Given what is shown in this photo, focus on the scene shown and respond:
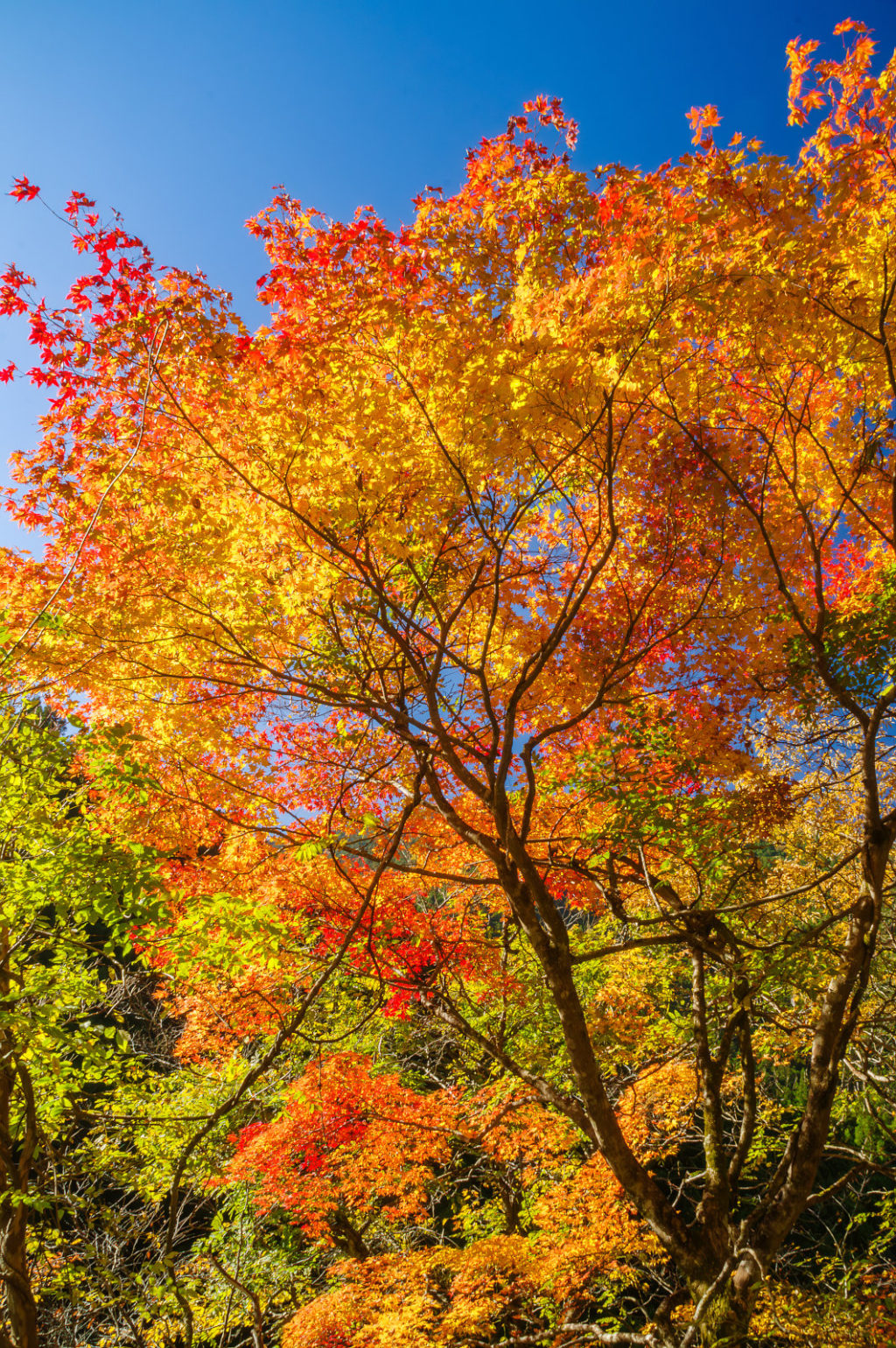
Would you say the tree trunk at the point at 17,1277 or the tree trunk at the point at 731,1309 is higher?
the tree trunk at the point at 17,1277

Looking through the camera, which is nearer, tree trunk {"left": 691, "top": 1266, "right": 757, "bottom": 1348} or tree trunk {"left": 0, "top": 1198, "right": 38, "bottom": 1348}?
tree trunk {"left": 0, "top": 1198, "right": 38, "bottom": 1348}

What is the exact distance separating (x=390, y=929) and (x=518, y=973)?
11.4 ft

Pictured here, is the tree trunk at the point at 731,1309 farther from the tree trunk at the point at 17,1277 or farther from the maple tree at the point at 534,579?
the tree trunk at the point at 17,1277

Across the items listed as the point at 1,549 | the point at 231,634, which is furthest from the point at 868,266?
the point at 1,549

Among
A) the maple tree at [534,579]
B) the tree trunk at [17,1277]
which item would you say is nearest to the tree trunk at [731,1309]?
the maple tree at [534,579]

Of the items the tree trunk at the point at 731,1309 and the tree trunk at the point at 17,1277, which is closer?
the tree trunk at the point at 17,1277

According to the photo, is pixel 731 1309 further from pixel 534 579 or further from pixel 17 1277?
pixel 534 579

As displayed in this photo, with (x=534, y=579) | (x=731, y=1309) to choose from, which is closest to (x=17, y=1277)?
Answer: (x=731, y=1309)

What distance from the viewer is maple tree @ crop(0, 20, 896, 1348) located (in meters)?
4.82

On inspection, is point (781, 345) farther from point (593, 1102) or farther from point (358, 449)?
point (593, 1102)

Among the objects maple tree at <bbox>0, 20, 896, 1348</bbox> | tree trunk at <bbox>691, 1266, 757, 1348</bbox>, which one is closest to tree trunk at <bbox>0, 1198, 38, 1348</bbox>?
maple tree at <bbox>0, 20, 896, 1348</bbox>

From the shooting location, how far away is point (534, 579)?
7.02 meters

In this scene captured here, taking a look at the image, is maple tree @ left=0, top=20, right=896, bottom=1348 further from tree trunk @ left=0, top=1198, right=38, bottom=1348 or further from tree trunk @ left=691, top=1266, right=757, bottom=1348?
tree trunk @ left=0, top=1198, right=38, bottom=1348

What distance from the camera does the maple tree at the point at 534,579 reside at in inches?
190
